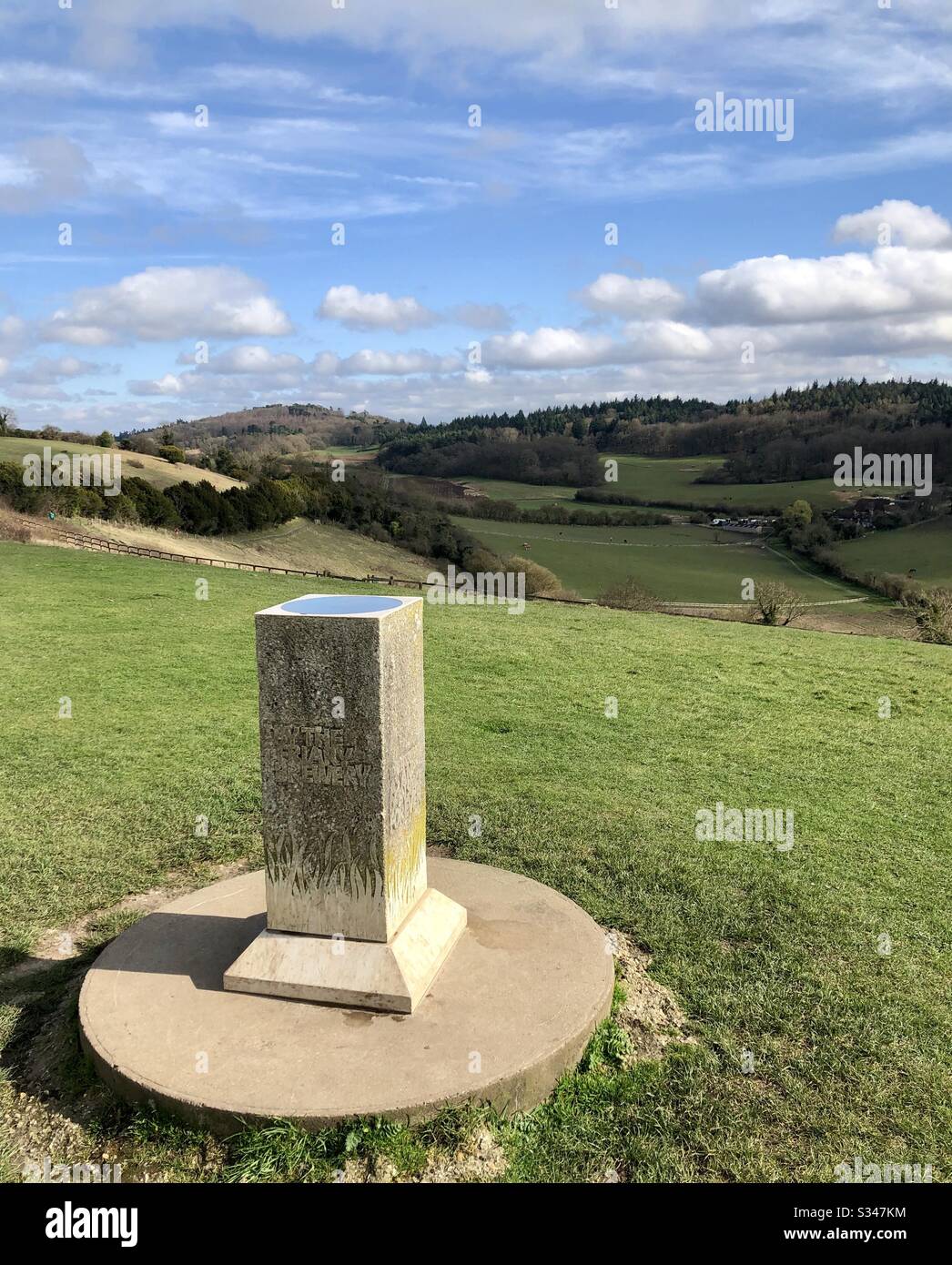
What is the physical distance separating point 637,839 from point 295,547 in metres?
31.8

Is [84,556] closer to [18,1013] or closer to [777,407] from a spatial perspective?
[18,1013]

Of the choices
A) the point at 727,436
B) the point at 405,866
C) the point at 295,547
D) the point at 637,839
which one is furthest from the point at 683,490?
the point at 405,866

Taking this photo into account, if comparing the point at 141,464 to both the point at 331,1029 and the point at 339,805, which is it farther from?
the point at 331,1029

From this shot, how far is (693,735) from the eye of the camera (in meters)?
11.8

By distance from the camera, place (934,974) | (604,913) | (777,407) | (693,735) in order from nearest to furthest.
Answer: (934,974) → (604,913) → (693,735) → (777,407)

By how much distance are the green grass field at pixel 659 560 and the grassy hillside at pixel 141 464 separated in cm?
1558

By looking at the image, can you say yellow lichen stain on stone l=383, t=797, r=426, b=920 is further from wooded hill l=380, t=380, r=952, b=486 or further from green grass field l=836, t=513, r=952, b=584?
wooded hill l=380, t=380, r=952, b=486

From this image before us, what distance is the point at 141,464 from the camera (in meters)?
45.8

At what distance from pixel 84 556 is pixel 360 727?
22.5 meters

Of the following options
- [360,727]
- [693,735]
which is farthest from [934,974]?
[693,735]

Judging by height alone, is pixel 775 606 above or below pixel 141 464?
below

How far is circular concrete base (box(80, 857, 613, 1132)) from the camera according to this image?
4.30 meters

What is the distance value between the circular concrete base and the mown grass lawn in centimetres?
18

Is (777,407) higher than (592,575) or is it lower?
higher
